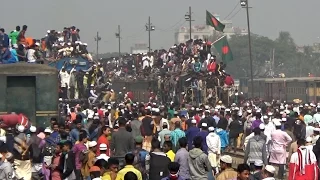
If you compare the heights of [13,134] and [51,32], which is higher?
[51,32]

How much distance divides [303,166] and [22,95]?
13.9 metres

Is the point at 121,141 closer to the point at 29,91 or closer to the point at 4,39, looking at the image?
the point at 29,91

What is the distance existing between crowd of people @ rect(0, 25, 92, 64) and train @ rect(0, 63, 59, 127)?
1969 millimetres

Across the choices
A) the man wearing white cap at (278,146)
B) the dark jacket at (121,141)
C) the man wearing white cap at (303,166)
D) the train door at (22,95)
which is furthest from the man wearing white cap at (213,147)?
the train door at (22,95)

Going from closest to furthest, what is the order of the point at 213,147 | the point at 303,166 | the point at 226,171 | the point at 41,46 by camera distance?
the point at 226,171
the point at 303,166
the point at 213,147
the point at 41,46

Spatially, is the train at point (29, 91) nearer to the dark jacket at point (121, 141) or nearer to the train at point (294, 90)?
the dark jacket at point (121, 141)

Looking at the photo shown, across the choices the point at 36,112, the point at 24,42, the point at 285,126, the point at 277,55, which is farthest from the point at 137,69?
the point at 277,55

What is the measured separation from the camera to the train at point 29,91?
88.7 feet

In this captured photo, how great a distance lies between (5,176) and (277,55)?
392 ft

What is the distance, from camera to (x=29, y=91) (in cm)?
2733

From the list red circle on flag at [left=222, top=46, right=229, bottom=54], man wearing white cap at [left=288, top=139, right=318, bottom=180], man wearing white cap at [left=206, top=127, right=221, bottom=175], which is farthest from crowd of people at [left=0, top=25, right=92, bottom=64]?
man wearing white cap at [left=288, top=139, right=318, bottom=180]

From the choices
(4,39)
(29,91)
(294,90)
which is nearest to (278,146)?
(29,91)

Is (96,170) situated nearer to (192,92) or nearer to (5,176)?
(5,176)

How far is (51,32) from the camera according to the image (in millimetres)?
41125
